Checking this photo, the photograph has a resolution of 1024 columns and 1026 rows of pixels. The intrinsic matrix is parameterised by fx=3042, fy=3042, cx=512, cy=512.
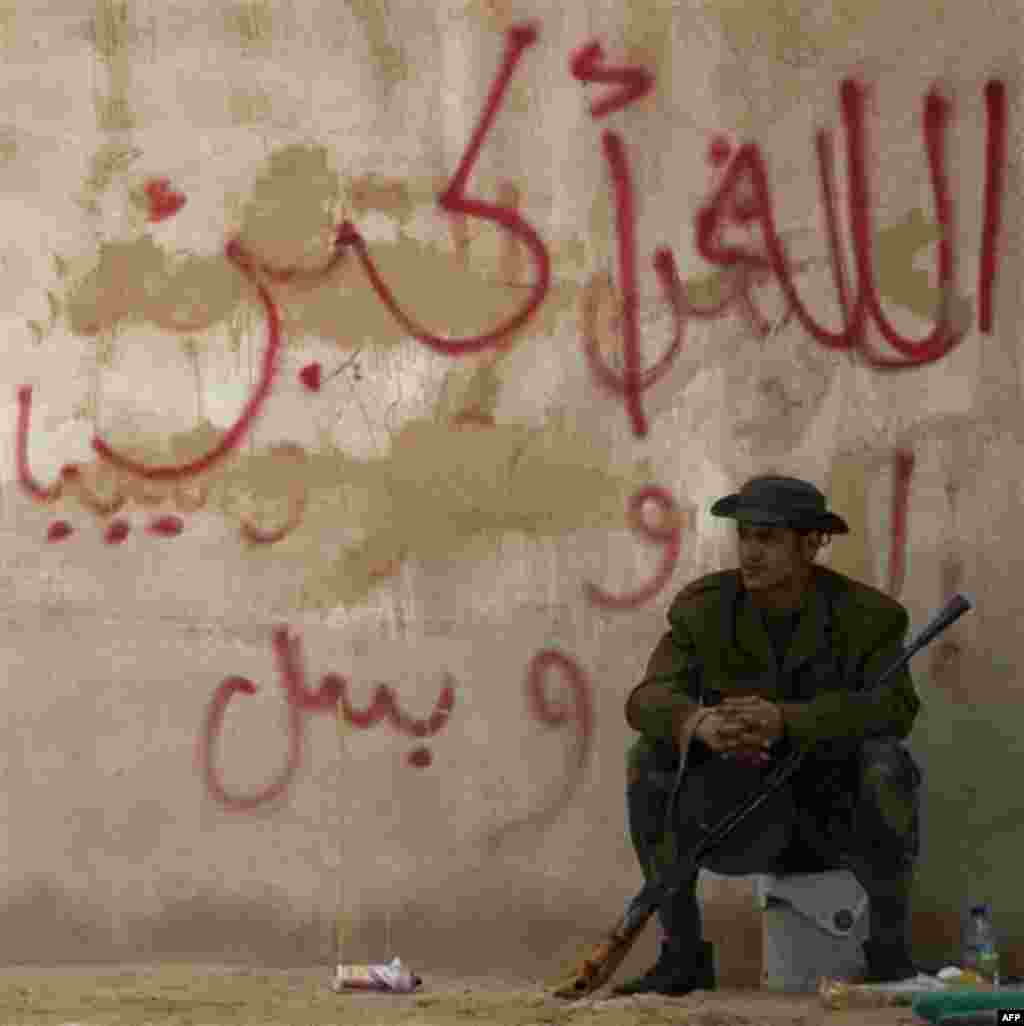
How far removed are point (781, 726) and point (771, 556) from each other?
1.52 feet

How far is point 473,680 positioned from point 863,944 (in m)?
1.26

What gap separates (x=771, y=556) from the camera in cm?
761

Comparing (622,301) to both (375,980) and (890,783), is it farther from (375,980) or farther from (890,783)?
(375,980)

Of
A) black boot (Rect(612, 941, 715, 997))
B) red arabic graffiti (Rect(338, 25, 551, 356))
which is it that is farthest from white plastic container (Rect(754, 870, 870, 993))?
red arabic graffiti (Rect(338, 25, 551, 356))

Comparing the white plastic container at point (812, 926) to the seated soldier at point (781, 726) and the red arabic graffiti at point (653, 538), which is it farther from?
the red arabic graffiti at point (653, 538)

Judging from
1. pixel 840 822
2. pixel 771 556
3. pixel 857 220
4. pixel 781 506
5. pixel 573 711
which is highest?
pixel 857 220

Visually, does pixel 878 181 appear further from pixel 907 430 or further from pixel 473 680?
pixel 473 680

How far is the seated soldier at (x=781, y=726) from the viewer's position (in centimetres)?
747

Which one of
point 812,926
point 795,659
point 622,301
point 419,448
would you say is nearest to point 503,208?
point 622,301

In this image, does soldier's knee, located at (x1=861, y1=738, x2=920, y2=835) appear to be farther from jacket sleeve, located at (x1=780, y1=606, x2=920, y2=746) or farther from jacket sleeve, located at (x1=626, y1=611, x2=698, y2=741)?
jacket sleeve, located at (x1=626, y1=611, x2=698, y2=741)

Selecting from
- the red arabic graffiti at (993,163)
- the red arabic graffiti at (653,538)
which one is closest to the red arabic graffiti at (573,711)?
the red arabic graffiti at (653,538)

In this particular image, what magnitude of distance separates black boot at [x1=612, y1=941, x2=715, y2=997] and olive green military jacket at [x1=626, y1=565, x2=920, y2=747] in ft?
1.86

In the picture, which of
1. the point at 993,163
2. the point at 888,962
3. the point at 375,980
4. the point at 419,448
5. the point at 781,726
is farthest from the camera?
the point at 419,448

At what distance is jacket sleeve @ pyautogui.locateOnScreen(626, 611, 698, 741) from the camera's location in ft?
24.8
